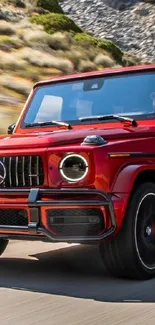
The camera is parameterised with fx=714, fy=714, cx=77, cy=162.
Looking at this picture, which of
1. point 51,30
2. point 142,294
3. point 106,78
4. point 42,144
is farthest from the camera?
point 51,30

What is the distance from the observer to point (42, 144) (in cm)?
569

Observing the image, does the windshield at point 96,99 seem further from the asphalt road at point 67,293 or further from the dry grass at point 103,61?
the dry grass at point 103,61

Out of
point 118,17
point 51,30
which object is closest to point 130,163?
point 51,30

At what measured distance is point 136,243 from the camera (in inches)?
223

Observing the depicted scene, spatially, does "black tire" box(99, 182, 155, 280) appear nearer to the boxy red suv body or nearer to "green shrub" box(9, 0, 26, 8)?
the boxy red suv body

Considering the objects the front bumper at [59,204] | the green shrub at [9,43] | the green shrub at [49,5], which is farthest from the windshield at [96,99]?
the green shrub at [49,5]

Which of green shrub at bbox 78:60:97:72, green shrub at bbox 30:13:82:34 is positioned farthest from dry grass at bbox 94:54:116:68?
green shrub at bbox 30:13:82:34

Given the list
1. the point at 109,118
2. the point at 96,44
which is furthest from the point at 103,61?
the point at 109,118

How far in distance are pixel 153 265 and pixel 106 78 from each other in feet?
→ 6.61

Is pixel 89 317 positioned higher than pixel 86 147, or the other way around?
pixel 86 147

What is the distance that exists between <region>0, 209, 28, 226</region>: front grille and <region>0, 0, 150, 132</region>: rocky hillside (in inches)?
323

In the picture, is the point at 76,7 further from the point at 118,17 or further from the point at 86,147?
the point at 86,147

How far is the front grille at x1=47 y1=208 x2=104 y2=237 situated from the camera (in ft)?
18.0

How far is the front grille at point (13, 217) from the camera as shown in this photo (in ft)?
18.7
